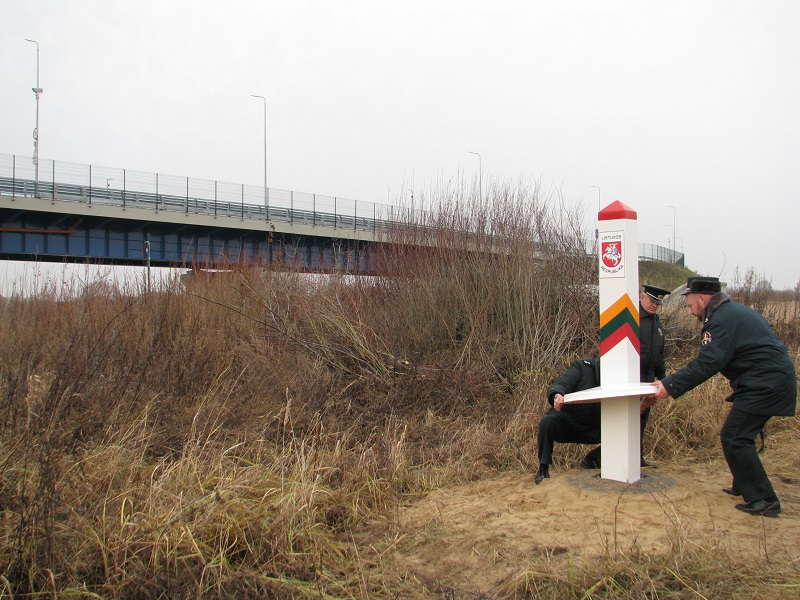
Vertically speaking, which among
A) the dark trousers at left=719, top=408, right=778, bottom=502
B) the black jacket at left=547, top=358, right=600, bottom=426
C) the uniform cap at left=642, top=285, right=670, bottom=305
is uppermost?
the uniform cap at left=642, top=285, right=670, bottom=305

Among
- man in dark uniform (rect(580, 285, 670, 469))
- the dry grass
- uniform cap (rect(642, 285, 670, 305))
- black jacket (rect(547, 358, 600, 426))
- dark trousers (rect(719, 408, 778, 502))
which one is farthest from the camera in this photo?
man in dark uniform (rect(580, 285, 670, 469))

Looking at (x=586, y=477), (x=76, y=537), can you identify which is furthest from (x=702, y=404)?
(x=76, y=537)

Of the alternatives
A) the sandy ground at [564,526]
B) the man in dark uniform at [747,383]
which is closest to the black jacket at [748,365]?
the man in dark uniform at [747,383]

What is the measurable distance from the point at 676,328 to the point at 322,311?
6358 mm

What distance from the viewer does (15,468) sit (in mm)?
4418

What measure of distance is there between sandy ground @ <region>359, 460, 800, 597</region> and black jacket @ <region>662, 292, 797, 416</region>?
772 millimetres

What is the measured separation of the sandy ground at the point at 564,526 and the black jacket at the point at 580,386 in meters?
0.48

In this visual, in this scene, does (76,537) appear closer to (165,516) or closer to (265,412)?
(165,516)

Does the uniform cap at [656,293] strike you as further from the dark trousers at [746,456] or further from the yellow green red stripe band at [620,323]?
the dark trousers at [746,456]

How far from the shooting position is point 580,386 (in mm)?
5633

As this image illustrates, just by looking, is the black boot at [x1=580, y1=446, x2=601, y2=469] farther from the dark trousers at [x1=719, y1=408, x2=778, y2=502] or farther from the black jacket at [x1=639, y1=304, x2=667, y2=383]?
the dark trousers at [x1=719, y1=408, x2=778, y2=502]

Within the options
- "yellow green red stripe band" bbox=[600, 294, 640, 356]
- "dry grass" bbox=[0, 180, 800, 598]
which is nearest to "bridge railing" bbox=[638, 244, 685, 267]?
"dry grass" bbox=[0, 180, 800, 598]

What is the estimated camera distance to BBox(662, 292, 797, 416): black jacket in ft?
14.9

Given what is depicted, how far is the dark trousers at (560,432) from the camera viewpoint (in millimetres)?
5406
